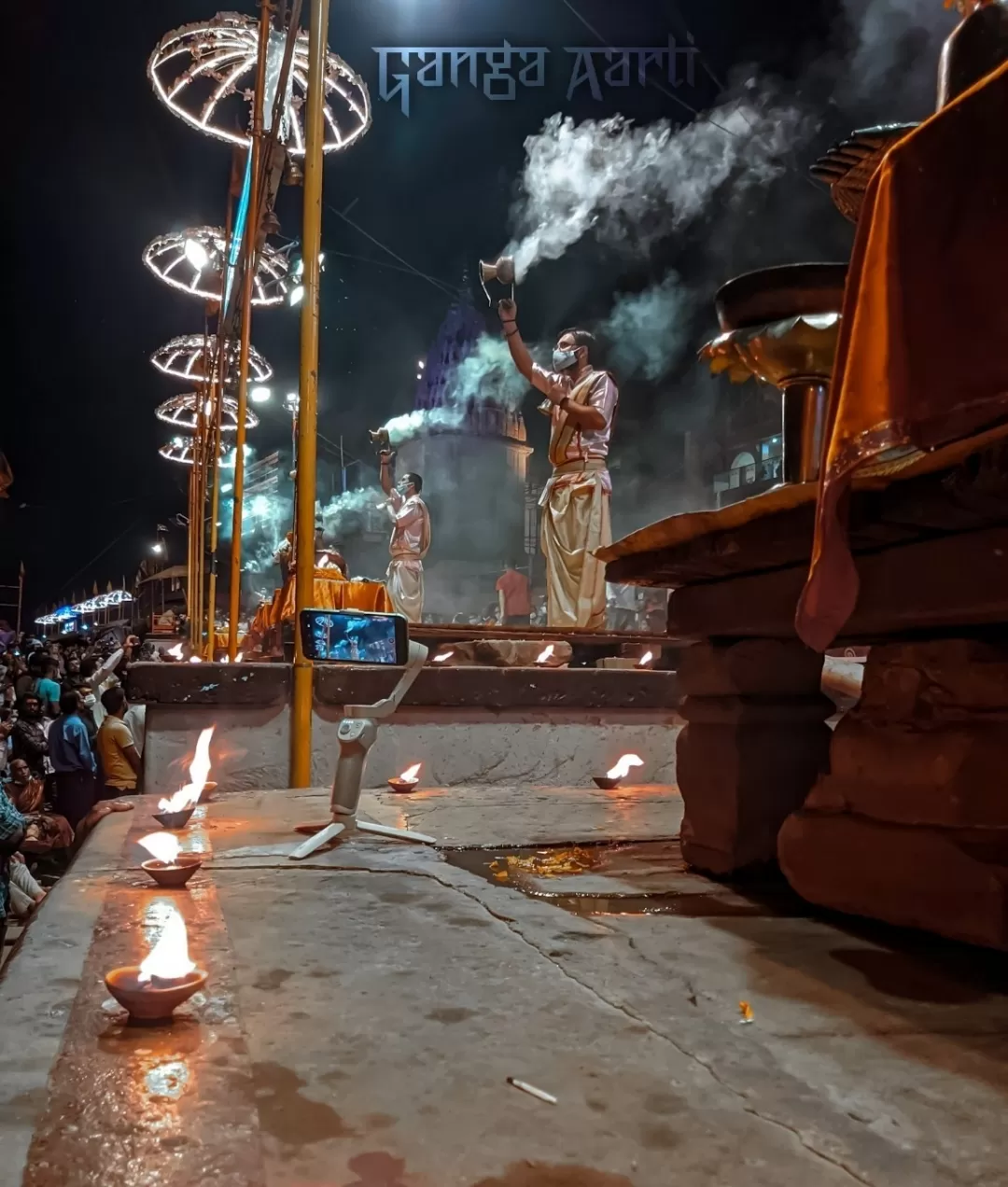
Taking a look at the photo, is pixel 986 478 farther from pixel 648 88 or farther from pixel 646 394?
pixel 646 394

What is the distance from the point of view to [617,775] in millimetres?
5809

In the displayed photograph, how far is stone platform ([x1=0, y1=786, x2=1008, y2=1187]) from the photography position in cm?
122

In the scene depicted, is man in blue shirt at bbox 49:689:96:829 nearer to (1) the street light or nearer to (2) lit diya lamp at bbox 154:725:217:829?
(2) lit diya lamp at bbox 154:725:217:829

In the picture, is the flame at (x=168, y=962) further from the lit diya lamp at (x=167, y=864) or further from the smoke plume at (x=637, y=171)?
the smoke plume at (x=637, y=171)

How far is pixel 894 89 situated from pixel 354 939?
2416cm

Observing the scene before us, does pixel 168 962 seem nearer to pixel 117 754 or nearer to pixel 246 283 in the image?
pixel 117 754

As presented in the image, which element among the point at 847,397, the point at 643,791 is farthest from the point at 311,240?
the point at 847,397

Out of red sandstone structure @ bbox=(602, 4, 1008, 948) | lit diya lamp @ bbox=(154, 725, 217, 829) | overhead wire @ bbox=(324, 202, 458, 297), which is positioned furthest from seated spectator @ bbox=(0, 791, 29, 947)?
overhead wire @ bbox=(324, 202, 458, 297)

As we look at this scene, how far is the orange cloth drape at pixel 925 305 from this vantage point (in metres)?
1.82

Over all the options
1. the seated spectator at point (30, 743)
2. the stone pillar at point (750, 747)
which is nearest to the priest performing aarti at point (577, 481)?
the stone pillar at point (750, 747)

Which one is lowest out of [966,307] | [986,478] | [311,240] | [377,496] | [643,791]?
[643,791]

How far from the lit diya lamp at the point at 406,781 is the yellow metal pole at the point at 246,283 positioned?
3.03 m

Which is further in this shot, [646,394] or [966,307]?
[646,394]

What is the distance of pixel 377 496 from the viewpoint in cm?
4931
